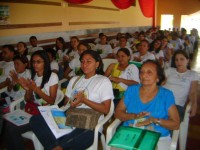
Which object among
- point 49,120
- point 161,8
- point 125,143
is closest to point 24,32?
point 49,120

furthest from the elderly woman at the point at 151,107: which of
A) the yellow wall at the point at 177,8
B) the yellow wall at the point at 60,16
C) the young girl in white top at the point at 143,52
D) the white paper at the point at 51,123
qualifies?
the yellow wall at the point at 177,8

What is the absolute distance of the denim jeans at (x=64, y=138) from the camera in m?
1.81

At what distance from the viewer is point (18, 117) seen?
86.3 inches

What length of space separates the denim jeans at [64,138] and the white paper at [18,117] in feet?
0.69

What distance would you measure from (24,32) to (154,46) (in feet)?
8.45

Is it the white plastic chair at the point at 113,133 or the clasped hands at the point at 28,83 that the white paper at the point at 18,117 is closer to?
the clasped hands at the point at 28,83

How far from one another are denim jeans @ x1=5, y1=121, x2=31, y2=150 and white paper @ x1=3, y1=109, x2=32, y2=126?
46mm

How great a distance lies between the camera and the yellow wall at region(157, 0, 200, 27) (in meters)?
12.0

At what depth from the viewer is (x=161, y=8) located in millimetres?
12492

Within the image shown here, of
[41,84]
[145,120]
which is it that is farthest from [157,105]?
[41,84]

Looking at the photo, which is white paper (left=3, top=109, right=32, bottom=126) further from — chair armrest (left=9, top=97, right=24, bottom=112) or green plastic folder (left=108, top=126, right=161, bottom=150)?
green plastic folder (left=108, top=126, right=161, bottom=150)

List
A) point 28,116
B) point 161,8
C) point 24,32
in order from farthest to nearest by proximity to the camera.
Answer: point 161,8
point 24,32
point 28,116

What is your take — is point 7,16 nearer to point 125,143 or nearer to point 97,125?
point 97,125

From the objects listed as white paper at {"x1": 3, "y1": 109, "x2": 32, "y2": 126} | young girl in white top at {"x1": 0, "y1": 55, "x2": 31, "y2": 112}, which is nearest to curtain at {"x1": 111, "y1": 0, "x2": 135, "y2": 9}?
young girl in white top at {"x1": 0, "y1": 55, "x2": 31, "y2": 112}
